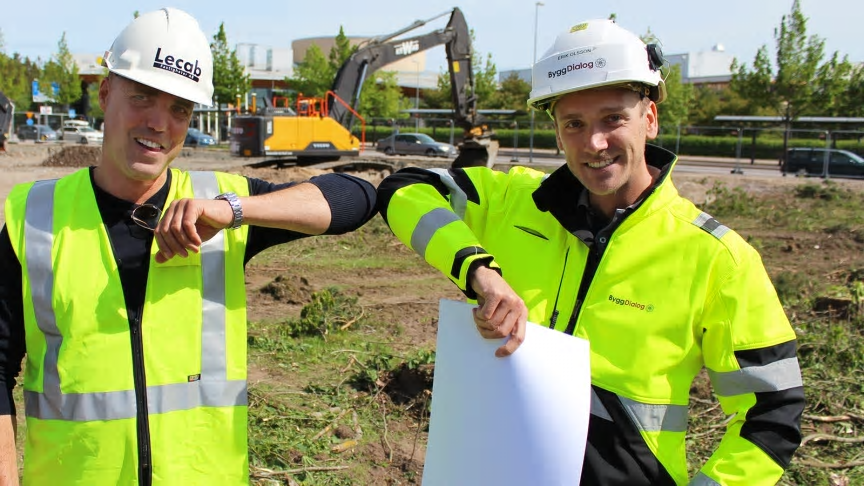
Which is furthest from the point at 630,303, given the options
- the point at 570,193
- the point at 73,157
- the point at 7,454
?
the point at 73,157

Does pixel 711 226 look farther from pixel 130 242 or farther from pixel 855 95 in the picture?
pixel 855 95

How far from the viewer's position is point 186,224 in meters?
2.02

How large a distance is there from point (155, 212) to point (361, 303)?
6.44 metres

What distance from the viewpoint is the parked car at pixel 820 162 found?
2444 centimetres

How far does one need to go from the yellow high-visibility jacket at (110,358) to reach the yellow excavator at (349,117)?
1580 cm

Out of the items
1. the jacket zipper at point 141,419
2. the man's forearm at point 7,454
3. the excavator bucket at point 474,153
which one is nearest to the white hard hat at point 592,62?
the jacket zipper at point 141,419

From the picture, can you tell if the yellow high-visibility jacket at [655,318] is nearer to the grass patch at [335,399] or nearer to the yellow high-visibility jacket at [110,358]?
the yellow high-visibility jacket at [110,358]

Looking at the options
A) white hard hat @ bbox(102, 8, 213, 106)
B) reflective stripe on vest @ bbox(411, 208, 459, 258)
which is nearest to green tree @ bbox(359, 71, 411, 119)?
white hard hat @ bbox(102, 8, 213, 106)

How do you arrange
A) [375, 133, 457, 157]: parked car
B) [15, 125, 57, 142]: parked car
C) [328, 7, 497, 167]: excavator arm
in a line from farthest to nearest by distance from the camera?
[15, 125, 57, 142]: parked car, [375, 133, 457, 157]: parked car, [328, 7, 497, 167]: excavator arm

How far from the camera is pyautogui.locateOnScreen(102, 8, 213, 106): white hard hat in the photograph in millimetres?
2145

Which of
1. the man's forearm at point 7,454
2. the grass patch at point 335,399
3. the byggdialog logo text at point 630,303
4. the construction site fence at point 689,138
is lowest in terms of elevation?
the grass patch at point 335,399

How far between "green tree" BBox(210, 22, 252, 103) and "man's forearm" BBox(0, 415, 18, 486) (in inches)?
1863

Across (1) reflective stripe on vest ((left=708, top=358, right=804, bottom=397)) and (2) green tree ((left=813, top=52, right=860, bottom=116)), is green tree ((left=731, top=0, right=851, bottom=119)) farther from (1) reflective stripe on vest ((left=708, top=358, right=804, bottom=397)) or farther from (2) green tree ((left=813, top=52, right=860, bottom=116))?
(1) reflective stripe on vest ((left=708, top=358, right=804, bottom=397))

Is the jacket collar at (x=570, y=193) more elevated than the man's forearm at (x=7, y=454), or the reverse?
the jacket collar at (x=570, y=193)
